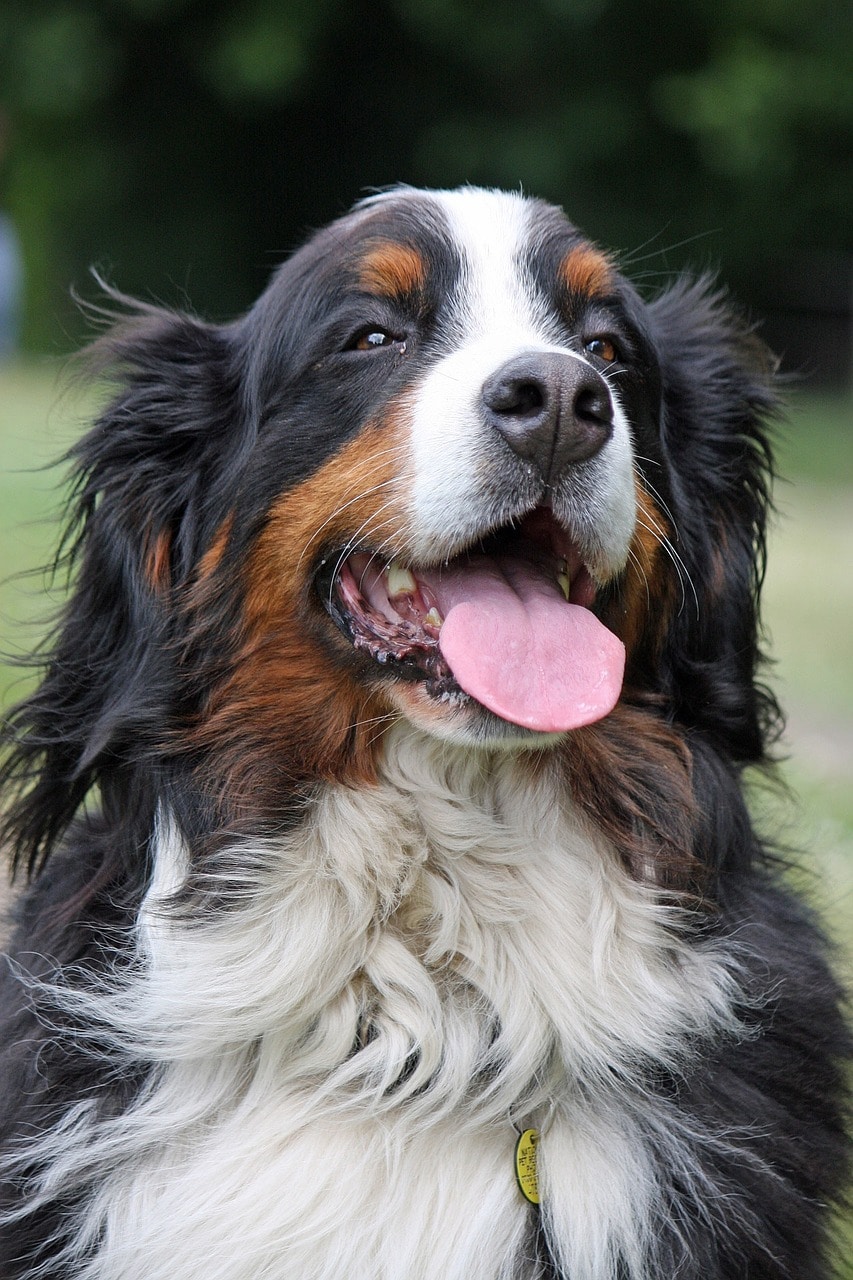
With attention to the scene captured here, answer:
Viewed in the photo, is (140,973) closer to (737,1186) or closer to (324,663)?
(324,663)

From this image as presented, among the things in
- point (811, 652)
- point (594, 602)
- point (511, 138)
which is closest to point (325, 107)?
point (511, 138)

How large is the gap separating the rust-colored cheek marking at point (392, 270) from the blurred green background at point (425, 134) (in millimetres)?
14455

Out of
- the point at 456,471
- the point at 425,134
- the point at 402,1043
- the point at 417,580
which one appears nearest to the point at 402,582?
the point at 417,580

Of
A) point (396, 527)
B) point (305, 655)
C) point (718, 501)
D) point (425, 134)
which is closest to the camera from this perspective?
point (396, 527)

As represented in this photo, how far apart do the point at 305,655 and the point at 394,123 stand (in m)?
22.7

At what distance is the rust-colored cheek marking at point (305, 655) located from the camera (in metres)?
3.04

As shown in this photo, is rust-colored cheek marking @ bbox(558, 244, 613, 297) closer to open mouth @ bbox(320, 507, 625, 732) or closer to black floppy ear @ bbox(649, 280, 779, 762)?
black floppy ear @ bbox(649, 280, 779, 762)

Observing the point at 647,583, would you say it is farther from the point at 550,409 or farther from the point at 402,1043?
the point at 402,1043

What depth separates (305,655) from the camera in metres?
3.12

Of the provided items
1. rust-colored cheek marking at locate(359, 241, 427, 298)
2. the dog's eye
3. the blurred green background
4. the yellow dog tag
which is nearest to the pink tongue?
the dog's eye

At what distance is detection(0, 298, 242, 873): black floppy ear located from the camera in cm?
320

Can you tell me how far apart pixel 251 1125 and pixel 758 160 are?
1939 centimetres

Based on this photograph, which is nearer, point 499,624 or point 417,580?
point 499,624

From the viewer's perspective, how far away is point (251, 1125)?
292 cm
